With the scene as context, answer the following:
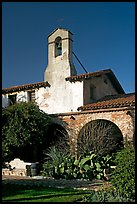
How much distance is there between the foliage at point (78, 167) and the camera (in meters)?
14.9

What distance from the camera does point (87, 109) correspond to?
781 inches

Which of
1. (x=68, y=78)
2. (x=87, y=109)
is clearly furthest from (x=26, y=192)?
(x=68, y=78)

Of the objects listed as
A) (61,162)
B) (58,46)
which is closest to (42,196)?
(61,162)

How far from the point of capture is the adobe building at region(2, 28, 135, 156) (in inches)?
748

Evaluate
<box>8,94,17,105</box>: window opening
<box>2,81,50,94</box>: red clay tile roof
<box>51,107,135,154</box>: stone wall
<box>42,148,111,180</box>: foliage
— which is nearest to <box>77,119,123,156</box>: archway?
<box>51,107,135,154</box>: stone wall

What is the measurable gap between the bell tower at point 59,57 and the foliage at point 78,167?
7.61m

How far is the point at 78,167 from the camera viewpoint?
50.0ft

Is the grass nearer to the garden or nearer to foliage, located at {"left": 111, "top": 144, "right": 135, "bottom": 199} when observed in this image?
the garden

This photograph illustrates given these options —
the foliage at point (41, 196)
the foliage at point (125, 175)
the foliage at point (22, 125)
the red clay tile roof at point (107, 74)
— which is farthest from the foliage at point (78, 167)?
the red clay tile roof at point (107, 74)

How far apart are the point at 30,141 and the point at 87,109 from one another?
13.9ft

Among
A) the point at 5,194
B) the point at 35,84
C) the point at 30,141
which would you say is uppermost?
the point at 35,84

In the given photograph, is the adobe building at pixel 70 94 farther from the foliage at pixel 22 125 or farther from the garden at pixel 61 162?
the foliage at pixel 22 125

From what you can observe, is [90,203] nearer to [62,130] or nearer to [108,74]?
[62,130]

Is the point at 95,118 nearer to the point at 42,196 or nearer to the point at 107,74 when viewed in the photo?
the point at 107,74
